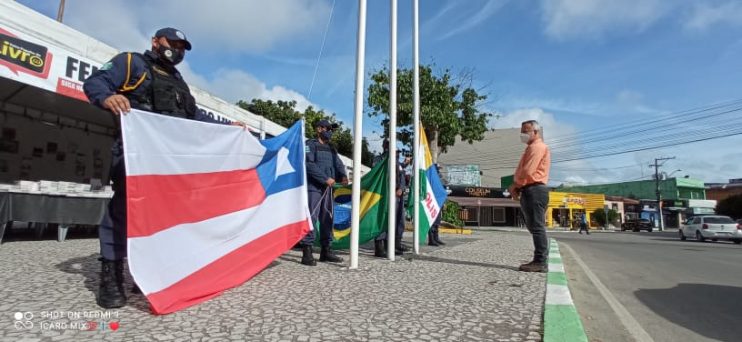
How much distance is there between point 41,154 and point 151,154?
384 inches

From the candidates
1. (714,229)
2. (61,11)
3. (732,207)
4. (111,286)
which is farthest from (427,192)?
(732,207)

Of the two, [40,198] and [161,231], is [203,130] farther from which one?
[40,198]

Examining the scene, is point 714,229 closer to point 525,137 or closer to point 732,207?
point 525,137

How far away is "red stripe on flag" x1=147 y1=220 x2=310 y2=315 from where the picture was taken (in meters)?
2.71

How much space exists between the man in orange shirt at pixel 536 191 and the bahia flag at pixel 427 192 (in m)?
1.80

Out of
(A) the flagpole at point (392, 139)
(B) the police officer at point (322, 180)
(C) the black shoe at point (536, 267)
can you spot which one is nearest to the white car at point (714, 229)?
(C) the black shoe at point (536, 267)

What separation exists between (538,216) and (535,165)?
0.58 m

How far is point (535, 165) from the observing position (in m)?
5.00

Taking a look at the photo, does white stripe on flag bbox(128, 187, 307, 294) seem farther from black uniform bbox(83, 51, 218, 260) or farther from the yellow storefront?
the yellow storefront

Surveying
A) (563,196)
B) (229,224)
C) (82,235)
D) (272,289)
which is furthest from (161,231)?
(563,196)

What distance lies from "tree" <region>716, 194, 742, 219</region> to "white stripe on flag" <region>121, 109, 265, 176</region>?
55.6m

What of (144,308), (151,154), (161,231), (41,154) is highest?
(41,154)

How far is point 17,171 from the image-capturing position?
9883 millimetres

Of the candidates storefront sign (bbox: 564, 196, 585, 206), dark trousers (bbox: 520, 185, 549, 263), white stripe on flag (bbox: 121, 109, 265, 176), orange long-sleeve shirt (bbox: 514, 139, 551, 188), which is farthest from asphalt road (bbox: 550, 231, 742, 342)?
storefront sign (bbox: 564, 196, 585, 206)
